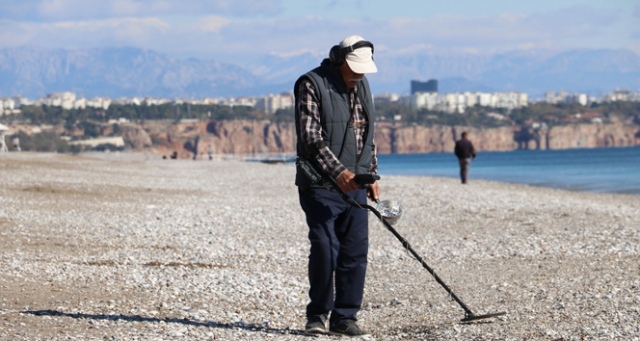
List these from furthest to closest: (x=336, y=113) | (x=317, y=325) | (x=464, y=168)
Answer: (x=464, y=168)
(x=317, y=325)
(x=336, y=113)

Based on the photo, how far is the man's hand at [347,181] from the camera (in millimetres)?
7152

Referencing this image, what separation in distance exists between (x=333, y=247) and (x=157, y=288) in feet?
9.53

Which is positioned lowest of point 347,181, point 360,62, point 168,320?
point 168,320

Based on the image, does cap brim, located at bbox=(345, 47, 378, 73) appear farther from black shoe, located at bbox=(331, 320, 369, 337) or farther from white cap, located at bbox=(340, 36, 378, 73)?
black shoe, located at bbox=(331, 320, 369, 337)

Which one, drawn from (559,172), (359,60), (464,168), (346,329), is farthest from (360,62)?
(559,172)

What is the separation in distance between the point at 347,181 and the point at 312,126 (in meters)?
0.44

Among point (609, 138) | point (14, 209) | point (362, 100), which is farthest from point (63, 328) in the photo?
point (609, 138)

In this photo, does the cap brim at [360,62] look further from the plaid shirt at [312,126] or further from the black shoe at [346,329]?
the black shoe at [346,329]

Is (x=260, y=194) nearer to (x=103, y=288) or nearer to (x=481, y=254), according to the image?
(x=481, y=254)

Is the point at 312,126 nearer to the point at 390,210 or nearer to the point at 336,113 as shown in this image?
the point at 336,113

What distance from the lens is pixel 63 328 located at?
750cm

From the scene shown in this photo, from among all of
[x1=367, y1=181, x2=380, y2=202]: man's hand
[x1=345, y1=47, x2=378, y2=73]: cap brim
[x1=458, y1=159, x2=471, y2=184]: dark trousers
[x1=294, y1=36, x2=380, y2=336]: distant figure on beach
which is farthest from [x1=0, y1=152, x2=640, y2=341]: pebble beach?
[x1=458, y1=159, x2=471, y2=184]: dark trousers

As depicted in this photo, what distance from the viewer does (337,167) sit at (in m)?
7.16

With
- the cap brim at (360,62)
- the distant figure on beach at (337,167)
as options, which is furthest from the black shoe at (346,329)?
the cap brim at (360,62)
